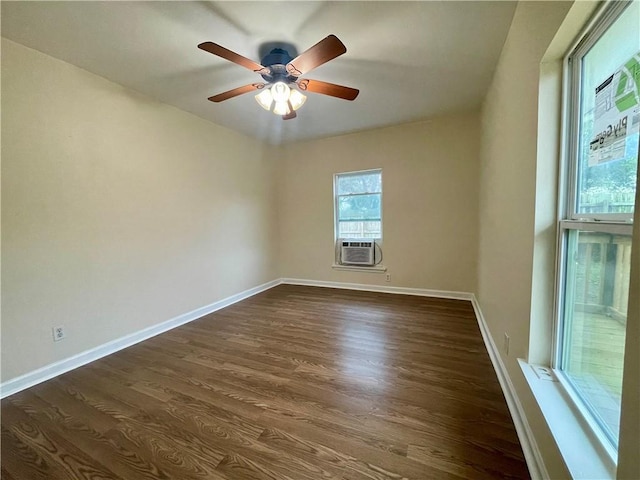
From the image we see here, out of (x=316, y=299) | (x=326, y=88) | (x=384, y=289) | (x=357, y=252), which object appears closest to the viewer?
(x=326, y=88)

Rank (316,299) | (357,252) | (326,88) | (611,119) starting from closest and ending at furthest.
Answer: (611,119) → (326,88) → (316,299) → (357,252)

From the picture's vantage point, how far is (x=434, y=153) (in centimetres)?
369

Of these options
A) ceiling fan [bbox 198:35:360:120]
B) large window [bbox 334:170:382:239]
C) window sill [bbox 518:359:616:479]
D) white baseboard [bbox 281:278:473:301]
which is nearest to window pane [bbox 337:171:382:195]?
large window [bbox 334:170:382:239]

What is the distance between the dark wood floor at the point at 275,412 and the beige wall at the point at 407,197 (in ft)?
4.27

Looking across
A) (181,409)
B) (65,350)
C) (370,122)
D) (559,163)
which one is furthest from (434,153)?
(65,350)

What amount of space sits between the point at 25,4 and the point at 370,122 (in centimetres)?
331

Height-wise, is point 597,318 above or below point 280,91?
below

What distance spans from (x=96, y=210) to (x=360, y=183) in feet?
11.1

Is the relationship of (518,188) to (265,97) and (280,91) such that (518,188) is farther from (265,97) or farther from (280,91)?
(265,97)

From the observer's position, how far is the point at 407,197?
3914 millimetres

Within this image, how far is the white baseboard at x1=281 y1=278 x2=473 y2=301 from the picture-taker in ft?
12.2

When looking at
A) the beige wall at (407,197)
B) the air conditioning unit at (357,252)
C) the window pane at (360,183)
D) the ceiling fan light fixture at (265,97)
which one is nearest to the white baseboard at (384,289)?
the beige wall at (407,197)

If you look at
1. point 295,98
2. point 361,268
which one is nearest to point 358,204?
point 361,268

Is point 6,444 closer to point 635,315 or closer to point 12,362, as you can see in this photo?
point 12,362
